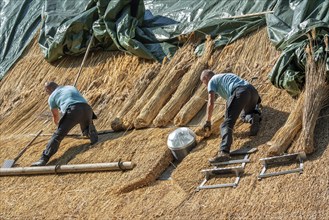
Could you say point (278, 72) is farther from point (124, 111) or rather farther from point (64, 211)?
point (64, 211)

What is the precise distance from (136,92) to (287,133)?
2677mm

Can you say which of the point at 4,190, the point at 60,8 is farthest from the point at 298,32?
the point at 60,8

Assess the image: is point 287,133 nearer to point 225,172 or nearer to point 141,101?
point 225,172

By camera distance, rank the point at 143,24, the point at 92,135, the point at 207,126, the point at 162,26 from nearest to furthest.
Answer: the point at 207,126
the point at 92,135
the point at 162,26
the point at 143,24

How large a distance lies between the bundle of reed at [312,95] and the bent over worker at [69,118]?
2793 mm

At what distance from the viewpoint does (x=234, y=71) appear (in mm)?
9523

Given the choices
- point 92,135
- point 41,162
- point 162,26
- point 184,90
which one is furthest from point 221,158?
point 162,26

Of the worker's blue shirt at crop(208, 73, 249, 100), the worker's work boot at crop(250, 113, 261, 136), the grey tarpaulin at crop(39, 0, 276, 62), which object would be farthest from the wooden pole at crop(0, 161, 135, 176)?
the grey tarpaulin at crop(39, 0, 276, 62)

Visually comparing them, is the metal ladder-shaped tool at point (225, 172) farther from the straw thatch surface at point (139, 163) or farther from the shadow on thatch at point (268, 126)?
the shadow on thatch at point (268, 126)

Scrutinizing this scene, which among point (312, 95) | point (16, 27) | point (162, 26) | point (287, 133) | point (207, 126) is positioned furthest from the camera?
point (16, 27)

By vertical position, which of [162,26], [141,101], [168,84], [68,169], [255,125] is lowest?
[68,169]

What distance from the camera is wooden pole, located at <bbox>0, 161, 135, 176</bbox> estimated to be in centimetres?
A: 858

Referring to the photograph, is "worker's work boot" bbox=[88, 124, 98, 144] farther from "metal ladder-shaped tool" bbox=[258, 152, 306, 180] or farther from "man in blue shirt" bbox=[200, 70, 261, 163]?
"metal ladder-shaped tool" bbox=[258, 152, 306, 180]

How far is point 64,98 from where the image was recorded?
31.6 feet
